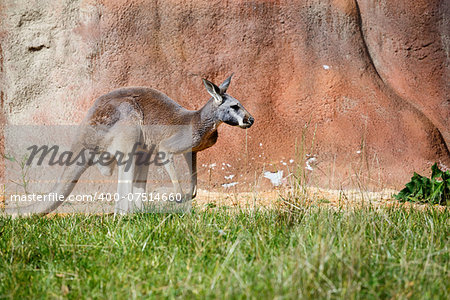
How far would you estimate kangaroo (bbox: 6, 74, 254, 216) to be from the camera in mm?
4395

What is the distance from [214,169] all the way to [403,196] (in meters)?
2.76

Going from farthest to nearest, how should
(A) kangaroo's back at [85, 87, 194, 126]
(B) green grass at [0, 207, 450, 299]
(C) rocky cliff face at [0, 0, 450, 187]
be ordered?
(C) rocky cliff face at [0, 0, 450, 187] → (A) kangaroo's back at [85, 87, 194, 126] → (B) green grass at [0, 207, 450, 299]

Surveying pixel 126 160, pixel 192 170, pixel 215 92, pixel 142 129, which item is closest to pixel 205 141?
pixel 192 170

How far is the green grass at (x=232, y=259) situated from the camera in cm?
216

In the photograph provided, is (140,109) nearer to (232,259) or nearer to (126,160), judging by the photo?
(126,160)

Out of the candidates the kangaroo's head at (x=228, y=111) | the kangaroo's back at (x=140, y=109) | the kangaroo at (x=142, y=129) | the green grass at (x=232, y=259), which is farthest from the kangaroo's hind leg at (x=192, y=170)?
the green grass at (x=232, y=259)

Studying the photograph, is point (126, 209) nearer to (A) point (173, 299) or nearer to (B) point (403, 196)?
(A) point (173, 299)

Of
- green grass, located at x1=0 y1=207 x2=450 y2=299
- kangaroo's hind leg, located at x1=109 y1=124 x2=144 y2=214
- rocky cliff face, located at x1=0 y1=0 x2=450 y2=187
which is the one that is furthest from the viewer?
rocky cliff face, located at x1=0 y1=0 x2=450 y2=187

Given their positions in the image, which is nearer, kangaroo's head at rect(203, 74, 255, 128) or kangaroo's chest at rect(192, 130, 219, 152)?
kangaroo's head at rect(203, 74, 255, 128)

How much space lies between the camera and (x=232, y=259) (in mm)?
2631

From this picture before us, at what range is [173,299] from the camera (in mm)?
2084

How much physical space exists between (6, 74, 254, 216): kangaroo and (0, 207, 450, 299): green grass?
86 centimetres

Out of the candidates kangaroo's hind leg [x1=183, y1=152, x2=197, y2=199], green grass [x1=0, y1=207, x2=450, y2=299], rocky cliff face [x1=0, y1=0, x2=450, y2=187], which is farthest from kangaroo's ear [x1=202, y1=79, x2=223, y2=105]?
rocky cliff face [x1=0, y1=0, x2=450, y2=187]

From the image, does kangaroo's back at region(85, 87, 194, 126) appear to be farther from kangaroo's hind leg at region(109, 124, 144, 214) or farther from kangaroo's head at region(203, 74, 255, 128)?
kangaroo's head at region(203, 74, 255, 128)
